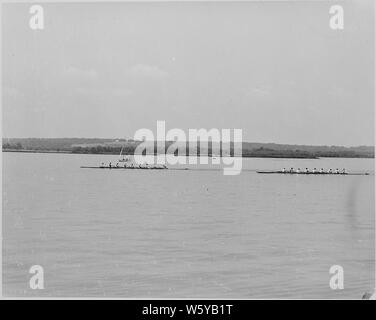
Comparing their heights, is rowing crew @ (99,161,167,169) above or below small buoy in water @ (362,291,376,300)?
above

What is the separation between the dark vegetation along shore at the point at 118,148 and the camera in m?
3.58

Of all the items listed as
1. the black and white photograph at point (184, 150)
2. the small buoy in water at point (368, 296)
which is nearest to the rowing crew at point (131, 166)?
the black and white photograph at point (184, 150)

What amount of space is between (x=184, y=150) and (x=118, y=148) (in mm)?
354

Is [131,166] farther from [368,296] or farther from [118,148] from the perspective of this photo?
[368,296]

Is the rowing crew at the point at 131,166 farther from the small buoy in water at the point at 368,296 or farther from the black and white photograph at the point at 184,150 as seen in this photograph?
the small buoy in water at the point at 368,296

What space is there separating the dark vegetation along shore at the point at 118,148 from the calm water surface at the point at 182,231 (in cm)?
4

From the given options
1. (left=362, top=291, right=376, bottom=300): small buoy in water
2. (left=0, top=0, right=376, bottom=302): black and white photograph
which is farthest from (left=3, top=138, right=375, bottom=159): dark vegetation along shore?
(left=362, top=291, right=376, bottom=300): small buoy in water

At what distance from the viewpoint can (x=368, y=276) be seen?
353 cm

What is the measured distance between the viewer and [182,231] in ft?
11.7

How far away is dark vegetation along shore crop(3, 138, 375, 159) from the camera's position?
3.58 metres

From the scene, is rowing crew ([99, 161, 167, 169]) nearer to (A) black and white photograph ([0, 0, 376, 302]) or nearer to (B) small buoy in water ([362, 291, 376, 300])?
(A) black and white photograph ([0, 0, 376, 302])

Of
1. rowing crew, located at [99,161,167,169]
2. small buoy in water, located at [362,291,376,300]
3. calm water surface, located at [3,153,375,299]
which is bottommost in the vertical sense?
small buoy in water, located at [362,291,376,300]

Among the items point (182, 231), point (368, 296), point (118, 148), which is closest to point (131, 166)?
point (118, 148)

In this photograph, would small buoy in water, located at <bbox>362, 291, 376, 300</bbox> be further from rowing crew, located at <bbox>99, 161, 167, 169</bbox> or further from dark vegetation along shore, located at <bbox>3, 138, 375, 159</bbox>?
rowing crew, located at <bbox>99, 161, 167, 169</bbox>
